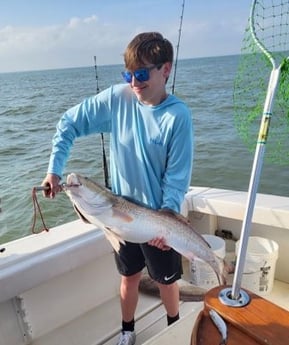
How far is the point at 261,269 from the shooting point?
3.14 meters

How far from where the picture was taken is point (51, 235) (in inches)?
111

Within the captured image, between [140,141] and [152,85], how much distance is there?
0.32m

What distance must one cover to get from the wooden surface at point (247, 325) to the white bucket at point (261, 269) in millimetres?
1355

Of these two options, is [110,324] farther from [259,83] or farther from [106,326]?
[259,83]

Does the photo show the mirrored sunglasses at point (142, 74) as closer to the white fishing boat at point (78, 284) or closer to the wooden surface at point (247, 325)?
the wooden surface at point (247, 325)

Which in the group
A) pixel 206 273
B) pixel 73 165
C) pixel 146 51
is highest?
pixel 146 51

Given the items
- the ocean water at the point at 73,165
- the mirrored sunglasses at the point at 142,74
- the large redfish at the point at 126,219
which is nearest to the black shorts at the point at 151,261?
the large redfish at the point at 126,219

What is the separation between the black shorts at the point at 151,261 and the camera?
7.56ft

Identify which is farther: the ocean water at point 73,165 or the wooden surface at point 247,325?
the ocean water at point 73,165

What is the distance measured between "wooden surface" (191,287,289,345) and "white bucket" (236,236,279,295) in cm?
136

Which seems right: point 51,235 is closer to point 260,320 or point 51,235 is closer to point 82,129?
point 82,129

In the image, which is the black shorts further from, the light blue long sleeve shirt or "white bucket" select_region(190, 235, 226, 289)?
"white bucket" select_region(190, 235, 226, 289)

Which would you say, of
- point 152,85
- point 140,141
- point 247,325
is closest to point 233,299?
point 247,325

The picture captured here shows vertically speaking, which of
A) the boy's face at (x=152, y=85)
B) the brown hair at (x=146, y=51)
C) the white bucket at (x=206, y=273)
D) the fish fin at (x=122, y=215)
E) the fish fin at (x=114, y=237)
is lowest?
the white bucket at (x=206, y=273)
